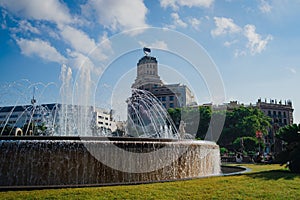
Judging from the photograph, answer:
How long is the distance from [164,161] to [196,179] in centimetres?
128

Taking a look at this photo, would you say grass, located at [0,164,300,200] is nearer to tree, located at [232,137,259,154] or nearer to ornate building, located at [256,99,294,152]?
tree, located at [232,137,259,154]

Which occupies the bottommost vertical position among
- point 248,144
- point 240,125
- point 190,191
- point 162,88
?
point 248,144

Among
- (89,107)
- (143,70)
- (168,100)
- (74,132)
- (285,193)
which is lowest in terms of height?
(285,193)

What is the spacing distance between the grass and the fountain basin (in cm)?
112

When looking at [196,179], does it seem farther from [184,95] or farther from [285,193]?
[184,95]

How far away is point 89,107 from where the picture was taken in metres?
18.5

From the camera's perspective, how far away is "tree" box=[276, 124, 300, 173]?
11492mm

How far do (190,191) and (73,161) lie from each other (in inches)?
135

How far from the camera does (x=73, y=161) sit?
8742 mm

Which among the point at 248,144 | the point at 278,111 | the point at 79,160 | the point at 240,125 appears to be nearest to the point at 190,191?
the point at 79,160

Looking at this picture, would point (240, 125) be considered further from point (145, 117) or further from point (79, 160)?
point (79, 160)

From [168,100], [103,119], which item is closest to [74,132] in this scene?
[103,119]

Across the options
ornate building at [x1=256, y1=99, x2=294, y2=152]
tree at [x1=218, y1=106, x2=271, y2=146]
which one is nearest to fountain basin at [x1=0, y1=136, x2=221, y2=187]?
tree at [x1=218, y1=106, x2=271, y2=146]

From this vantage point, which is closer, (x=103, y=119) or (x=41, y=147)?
(x=41, y=147)
